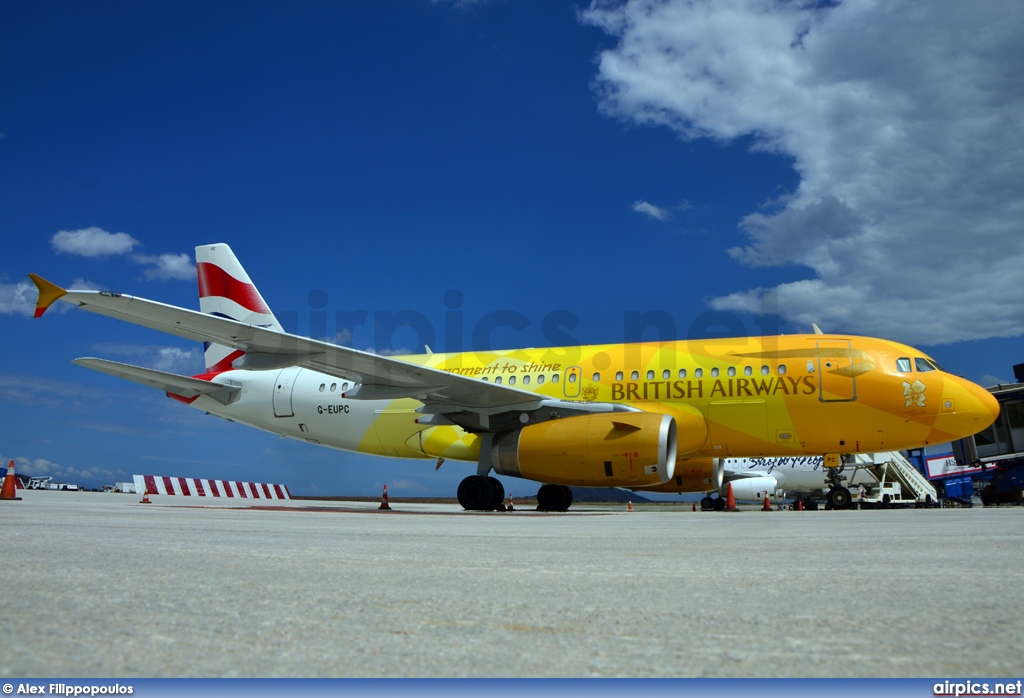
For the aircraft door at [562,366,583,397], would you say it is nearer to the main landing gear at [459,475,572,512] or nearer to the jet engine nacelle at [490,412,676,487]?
the jet engine nacelle at [490,412,676,487]

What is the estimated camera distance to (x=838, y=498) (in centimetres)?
1599

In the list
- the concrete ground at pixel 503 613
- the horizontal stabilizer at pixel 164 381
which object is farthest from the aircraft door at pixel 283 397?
the concrete ground at pixel 503 613

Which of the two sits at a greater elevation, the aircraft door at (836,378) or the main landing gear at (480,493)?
the aircraft door at (836,378)

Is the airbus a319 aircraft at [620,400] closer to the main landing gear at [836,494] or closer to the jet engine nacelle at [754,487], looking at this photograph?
the main landing gear at [836,494]

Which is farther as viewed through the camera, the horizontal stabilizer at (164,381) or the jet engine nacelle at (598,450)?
the horizontal stabilizer at (164,381)

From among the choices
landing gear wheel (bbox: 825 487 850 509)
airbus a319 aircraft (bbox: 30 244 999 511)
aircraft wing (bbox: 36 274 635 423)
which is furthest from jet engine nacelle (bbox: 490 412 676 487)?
landing gear wheel (bbox: 825 487 850 509)

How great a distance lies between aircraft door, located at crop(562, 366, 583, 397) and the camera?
1366cm

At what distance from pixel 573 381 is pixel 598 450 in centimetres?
265

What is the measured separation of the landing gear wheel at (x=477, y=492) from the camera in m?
12.6

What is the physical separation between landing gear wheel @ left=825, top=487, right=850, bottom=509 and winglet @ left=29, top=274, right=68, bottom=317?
15129 mm

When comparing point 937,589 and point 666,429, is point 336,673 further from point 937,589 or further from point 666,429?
point 666,429

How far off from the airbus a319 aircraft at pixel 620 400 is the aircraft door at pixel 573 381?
0.09ft

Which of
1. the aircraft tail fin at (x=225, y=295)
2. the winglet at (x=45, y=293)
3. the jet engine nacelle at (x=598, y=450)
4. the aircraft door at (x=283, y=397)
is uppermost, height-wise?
the aircraft tail fin at (x=225, y=295)

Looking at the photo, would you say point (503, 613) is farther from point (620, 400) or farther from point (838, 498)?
point (838, 498)
